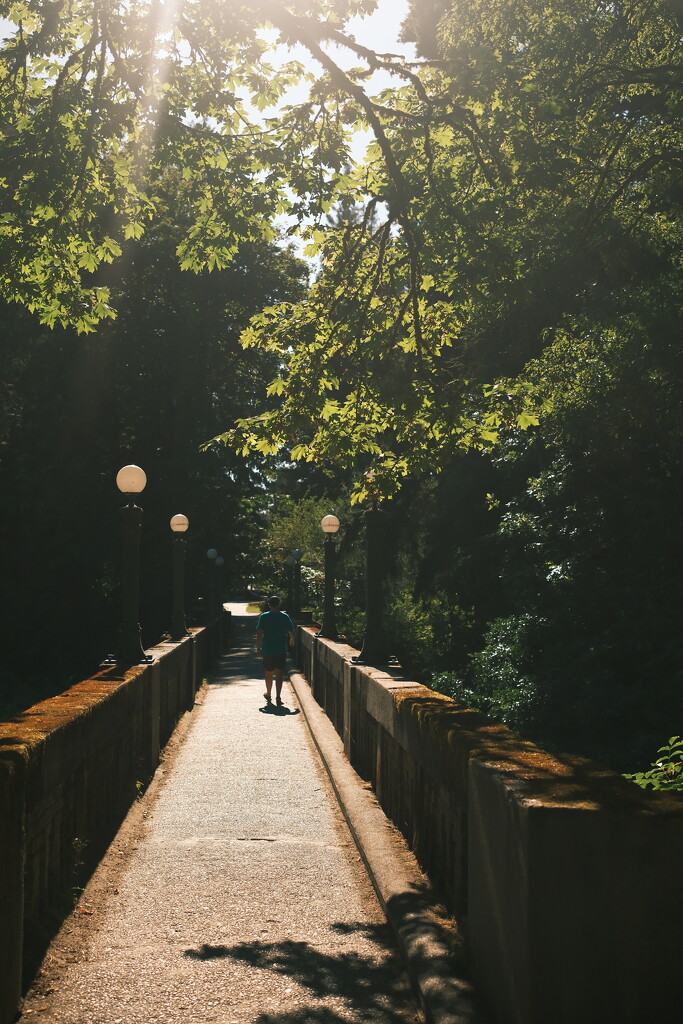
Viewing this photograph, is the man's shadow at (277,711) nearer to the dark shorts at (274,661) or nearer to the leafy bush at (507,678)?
the dark shorts at (274,661)

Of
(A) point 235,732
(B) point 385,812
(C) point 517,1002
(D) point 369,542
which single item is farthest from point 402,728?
(A) point 235,732

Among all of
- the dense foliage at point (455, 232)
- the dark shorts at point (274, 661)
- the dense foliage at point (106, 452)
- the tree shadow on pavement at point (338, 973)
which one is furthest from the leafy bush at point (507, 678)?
the dense foliage at point (106, 452)

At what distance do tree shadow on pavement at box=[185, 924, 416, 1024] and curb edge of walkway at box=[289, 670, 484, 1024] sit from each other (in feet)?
0.29

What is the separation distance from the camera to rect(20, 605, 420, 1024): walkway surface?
14.5 ft

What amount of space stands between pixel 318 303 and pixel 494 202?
219cm

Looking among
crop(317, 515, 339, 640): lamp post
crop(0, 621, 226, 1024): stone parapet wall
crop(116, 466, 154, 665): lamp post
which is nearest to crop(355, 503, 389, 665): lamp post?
crop(116, 466, 154, 665): lamp post

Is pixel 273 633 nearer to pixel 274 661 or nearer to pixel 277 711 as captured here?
pixel 274 661

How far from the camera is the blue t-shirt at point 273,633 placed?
18375 millimetres

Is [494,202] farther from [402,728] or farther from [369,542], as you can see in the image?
[402,728]

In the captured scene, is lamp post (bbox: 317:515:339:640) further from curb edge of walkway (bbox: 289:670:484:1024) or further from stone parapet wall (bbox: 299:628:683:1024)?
stone parapet wall (bbox: 299:628:683:1024)

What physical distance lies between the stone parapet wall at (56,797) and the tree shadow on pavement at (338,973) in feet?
2.73

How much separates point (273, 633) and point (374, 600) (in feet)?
23.2

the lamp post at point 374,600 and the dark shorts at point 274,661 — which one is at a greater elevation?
the lamp post at point 374,600

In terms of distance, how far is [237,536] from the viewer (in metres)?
42.3
